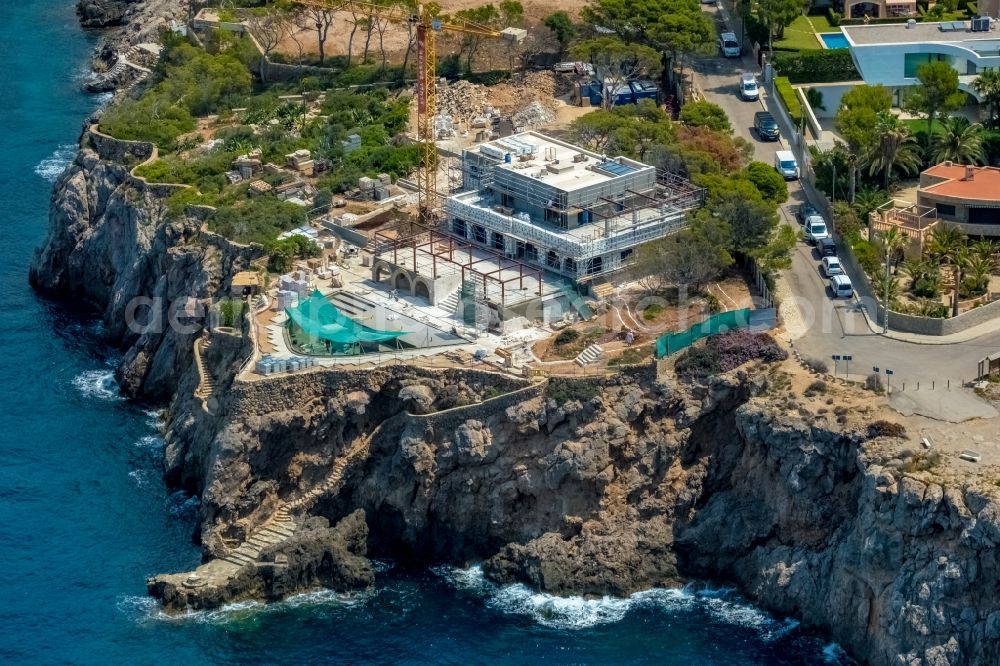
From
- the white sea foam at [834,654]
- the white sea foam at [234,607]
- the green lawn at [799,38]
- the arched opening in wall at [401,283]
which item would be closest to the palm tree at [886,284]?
the white sea foam at [834,654]

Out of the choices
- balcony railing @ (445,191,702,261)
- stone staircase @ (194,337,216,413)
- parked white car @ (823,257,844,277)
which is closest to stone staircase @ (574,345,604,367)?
balcony railing @ (445,191,702,261)

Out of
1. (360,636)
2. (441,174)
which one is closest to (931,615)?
(360,636)

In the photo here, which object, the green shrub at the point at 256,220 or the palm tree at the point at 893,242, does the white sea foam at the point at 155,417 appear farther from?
the palm tree at the point at 893,242

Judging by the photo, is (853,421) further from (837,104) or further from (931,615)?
(837,104)

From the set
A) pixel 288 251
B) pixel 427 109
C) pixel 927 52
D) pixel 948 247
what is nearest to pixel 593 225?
pixel 427 109

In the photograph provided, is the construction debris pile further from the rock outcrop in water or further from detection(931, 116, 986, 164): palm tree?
the rock outcrop in water

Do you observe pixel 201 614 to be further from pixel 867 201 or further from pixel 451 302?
pixel 867 201
